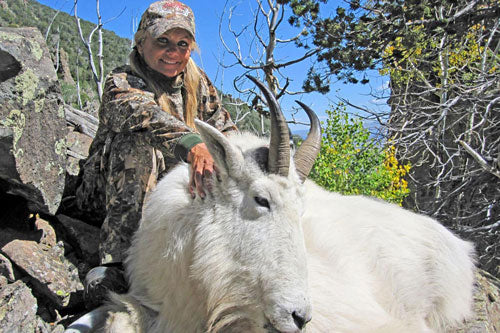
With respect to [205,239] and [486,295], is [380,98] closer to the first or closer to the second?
[486,295]

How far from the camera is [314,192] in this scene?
422cm

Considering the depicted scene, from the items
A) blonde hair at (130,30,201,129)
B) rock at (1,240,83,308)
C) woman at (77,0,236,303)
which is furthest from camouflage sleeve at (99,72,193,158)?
rock at (1,240,83,308)

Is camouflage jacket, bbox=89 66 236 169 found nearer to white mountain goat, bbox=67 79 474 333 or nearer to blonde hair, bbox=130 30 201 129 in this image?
blonde hair, bbox=130 30 201 129

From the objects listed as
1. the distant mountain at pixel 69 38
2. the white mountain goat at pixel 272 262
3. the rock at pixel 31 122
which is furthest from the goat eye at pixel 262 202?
the distant mountain at pixel 69 38

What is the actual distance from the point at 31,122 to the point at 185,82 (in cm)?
163

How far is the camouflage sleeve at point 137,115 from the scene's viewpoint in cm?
316

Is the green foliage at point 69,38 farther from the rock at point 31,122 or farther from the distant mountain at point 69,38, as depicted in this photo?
the rock at point 31,122

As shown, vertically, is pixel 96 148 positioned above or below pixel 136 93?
below

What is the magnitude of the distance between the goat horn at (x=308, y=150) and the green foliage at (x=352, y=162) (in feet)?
12.4

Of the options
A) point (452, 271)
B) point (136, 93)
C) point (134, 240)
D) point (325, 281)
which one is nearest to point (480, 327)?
point (452, 271)

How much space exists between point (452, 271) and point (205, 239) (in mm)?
2567

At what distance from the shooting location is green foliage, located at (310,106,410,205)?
6.86 meters

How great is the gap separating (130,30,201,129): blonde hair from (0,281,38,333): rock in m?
2.01

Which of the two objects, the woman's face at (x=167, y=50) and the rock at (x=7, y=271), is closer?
the rock at (x=7, y=271)
